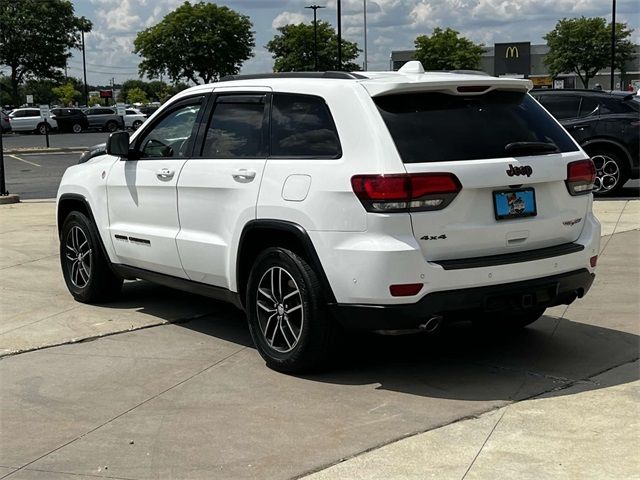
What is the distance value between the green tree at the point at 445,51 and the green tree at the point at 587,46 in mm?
7650

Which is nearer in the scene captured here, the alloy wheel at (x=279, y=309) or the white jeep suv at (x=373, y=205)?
the white jeep suv at (x=373, y=205)

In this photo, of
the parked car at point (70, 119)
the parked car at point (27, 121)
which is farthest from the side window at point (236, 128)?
the parked car at point (70, 119)

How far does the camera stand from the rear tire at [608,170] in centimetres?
1338

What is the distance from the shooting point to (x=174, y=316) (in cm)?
680

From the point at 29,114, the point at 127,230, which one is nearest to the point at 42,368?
the point at 127,230

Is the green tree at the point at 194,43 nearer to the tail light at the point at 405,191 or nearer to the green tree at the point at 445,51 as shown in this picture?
the green tree at the point at 445,51

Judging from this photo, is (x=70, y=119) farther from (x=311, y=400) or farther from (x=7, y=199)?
(x=311, y=400)

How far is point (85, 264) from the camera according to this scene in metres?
7.18

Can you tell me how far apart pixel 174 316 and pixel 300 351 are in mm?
2073

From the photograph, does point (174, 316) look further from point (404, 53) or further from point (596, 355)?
point (404, 53)

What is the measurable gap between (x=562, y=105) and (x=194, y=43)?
189 ft

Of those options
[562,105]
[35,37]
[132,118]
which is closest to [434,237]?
[562,105]

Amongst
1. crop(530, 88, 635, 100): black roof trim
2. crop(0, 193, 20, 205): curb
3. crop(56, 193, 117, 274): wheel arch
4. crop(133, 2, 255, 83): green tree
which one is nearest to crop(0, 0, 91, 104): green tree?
crop(133, 2, 255, 83): green tree

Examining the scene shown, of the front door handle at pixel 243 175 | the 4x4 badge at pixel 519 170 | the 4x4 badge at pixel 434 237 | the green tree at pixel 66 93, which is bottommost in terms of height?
the 4x4 badge at pixel 434 237
